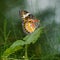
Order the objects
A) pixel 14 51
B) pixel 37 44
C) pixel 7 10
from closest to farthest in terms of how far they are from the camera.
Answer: pixel 14 51
pixel 37 44
pixel 7 10

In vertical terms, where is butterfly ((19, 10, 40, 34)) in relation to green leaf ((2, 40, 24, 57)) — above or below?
above

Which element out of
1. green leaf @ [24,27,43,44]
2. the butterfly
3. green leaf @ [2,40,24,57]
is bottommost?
green leaf @ [2,40,24,57]

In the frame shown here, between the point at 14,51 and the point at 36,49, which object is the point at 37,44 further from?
the point at 14,51

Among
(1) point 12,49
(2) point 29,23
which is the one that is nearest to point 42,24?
(2) point 29,23

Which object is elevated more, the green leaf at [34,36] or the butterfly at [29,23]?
the butterfly at [29,23]

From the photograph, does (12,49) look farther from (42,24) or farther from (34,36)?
(42,24)

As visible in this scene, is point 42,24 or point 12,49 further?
point 42,24

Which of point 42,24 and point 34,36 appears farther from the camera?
point 42,24

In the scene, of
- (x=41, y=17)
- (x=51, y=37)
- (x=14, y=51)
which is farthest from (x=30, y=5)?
(x=14, y=51)
